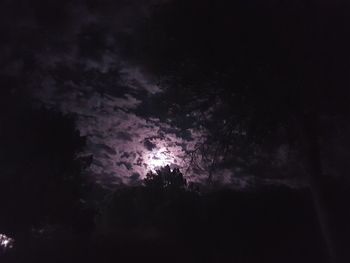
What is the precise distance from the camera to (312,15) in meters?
13.0

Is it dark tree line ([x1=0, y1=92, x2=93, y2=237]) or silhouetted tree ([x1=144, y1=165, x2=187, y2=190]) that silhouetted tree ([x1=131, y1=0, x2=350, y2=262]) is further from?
silhouetted tree ([x1=144, y1=165, x2=187, y2=190])

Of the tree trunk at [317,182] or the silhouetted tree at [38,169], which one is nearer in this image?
the tree trunk at [317,182]

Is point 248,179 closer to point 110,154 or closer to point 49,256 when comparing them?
point 110,154

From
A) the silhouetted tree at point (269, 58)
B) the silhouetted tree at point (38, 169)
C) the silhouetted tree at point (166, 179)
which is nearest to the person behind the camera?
the silhouetted tree at point (269, 58)

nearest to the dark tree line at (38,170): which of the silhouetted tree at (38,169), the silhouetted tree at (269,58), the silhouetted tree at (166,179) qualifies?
the silhouetted tree at (38,169)

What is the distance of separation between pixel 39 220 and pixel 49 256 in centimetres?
173

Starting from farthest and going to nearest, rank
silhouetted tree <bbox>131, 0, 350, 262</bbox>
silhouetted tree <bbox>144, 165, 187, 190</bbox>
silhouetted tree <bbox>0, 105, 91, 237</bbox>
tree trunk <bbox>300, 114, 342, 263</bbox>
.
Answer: silhouetted tree <bbox>144, 165, 187, 190</bbox> < silhouetted tree <bbox>0, 105, 91, 237</bbox> < silhouetted tree <bbox>131, 0, 350, 262</bbox> < tree trunk <bbox>300, 114, 342, 263</bbox>

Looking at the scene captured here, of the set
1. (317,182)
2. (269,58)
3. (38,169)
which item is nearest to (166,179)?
(38,169)

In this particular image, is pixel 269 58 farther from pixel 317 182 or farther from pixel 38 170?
pixel 38 170

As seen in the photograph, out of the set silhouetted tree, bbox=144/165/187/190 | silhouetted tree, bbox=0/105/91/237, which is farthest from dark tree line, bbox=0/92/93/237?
silhouetted tree, bbox=144/165/187/190

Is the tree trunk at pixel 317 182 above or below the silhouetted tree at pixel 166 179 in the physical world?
below

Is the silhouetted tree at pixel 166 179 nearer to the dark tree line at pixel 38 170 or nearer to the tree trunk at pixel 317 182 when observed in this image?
the dark tree line at pixel 38 170

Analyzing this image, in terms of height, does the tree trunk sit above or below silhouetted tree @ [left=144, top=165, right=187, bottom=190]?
below

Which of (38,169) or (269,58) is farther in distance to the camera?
(38,169)
